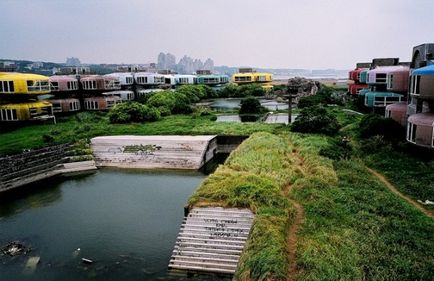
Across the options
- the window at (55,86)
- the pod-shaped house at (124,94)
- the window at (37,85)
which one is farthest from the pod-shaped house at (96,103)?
the window at (37,85)

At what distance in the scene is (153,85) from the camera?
82.4m

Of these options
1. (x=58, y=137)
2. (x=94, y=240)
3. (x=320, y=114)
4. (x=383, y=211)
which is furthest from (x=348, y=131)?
(x=58, y=137)

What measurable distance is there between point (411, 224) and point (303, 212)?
4.78 meters

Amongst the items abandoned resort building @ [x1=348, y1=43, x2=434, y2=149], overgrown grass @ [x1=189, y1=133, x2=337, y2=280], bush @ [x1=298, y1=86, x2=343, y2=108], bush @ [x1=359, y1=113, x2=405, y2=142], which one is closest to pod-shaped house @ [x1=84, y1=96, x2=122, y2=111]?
bush @ [x1=298, y1=86, x2=343, y2=108]

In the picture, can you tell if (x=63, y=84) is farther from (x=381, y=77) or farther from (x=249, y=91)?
(x=249, y=91)

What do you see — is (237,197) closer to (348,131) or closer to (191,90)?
(348,131)

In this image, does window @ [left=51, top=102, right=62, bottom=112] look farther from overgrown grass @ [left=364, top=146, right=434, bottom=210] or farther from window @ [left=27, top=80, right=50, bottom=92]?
overgrown grass @ [left=364, top=146, right=434, bottom=210]

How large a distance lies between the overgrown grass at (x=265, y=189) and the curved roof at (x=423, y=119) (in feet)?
22.1

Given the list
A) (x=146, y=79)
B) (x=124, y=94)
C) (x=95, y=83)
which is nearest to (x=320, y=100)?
(x=146, y=79)

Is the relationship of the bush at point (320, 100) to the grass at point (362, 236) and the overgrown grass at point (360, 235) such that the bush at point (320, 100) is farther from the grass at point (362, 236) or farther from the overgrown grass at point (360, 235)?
the grass at point (362, 236)

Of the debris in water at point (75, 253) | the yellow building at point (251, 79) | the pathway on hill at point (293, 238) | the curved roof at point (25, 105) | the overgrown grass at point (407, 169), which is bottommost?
the debris in water at point (75, 253)

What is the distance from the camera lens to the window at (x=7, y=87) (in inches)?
1726

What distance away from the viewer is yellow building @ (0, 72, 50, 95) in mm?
43966

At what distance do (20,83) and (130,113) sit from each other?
14.3 m
